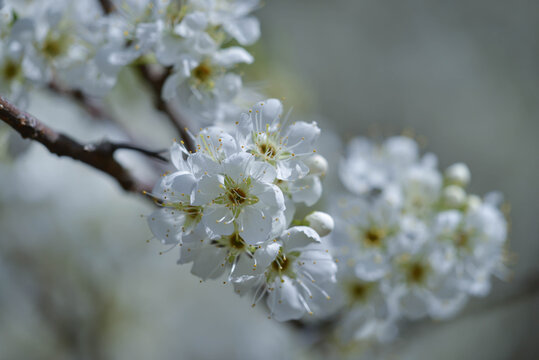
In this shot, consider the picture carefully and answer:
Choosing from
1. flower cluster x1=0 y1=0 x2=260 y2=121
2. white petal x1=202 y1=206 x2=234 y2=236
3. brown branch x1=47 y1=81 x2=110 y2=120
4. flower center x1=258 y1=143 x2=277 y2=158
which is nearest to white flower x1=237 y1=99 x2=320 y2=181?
flower center x1=258 y1=143 x2=277 y2=158

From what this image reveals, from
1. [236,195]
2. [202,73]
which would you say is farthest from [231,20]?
[236,195]

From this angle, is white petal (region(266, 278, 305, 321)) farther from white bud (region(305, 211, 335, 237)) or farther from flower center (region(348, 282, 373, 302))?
flower center (region(348, 282, 373, 302))

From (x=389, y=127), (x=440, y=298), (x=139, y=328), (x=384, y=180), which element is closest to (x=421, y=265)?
(x=440, y=298)

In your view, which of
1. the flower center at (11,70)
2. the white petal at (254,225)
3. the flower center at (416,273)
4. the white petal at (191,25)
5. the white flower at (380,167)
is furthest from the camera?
the white flower at (380,167)

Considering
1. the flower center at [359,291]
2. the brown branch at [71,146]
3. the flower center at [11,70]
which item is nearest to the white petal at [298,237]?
the brown branch at [71,146]

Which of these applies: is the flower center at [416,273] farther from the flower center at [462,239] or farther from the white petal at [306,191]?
the white petal at [306,191]

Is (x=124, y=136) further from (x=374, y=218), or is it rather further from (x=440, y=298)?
(x=440, y=298)
